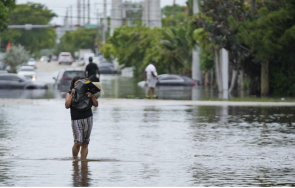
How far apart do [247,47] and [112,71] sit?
5594 centimetres

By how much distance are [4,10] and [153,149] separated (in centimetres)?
1662

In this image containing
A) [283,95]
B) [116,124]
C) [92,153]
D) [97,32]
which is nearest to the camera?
[92,153]

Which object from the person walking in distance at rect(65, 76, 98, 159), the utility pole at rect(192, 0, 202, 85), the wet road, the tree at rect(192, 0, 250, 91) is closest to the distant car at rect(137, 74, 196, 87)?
the wet road

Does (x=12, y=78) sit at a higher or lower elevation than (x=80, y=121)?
higher

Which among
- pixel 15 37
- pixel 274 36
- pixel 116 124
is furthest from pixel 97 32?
pixel 116 124

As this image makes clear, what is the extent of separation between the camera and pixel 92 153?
47.3 feet

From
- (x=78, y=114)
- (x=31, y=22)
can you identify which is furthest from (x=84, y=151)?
(x=31, y=22)

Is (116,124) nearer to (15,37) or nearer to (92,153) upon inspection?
(92,153)

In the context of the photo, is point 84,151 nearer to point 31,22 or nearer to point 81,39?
point 31,22

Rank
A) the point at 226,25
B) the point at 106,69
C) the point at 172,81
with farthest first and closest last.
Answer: the point at 106,69
the point at 172,81
the point at 226,25

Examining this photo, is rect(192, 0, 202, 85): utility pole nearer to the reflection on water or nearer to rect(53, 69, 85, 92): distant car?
rect(53, 69, 85, 92): distant car

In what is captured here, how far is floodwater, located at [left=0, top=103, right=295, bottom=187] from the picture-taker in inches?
438

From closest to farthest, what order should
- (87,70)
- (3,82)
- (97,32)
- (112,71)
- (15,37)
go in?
(87,70) → (3,82) → (112,71) → (15,37) → (97,32)

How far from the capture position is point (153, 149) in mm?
15055
